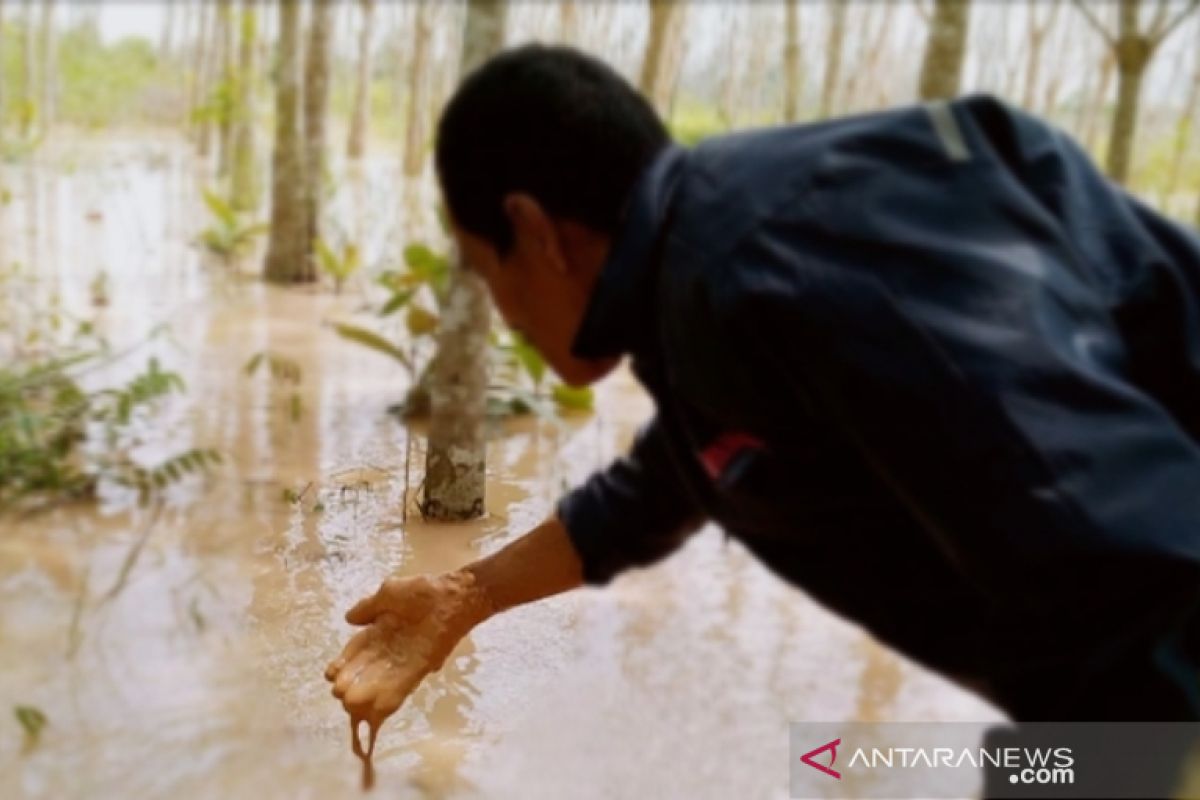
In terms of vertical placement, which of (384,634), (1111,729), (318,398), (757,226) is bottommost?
(318,398)

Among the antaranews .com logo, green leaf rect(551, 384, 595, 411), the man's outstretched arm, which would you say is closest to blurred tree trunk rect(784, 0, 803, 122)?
green leaf rect(551, 384, 595, 411)

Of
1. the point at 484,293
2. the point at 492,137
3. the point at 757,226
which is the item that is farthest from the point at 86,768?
the point at 757,226

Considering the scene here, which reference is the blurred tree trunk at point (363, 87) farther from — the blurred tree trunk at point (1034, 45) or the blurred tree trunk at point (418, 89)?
the blurred tree trunk at point (1034, 45)

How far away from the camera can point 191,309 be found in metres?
5.42

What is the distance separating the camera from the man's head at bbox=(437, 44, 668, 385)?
732 mm

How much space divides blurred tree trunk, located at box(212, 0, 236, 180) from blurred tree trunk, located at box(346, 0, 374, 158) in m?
1.26

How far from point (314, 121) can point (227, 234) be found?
0.90m

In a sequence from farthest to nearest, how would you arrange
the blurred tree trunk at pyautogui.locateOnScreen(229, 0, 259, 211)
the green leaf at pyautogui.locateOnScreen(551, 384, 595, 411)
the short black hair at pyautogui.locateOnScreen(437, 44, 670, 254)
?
the blurred tree trunk at pyautogui.locateOnScreen(229, 0, 259, 211)
the green leaf at pyautogui.locateOnScreen(551, 384, 595, 411)
the short black hair at pyautogui.locateOnScreen(437, 44, 670, 254)

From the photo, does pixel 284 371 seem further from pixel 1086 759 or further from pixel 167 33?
pixel 167 33

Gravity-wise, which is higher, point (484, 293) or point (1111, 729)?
point (1111, 729)

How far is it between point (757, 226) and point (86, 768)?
1497mm

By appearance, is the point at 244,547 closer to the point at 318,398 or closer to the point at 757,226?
the point at 318,398

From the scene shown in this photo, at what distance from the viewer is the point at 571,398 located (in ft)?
10.2

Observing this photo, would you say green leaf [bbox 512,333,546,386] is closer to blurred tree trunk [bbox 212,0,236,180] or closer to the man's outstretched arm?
the man's outstretched arm
